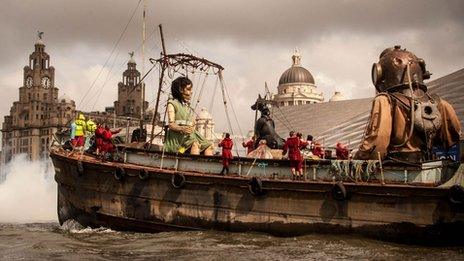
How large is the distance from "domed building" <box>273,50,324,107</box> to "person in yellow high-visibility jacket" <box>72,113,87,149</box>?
98.9m

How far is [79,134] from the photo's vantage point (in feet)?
56.7

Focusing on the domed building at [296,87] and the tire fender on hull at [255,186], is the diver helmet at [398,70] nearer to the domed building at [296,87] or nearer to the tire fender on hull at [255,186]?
the tire fender on hull at [255,186]

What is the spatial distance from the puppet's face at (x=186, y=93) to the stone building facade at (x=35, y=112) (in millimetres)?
107898

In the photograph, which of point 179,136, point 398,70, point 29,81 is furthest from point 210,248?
point 29,81

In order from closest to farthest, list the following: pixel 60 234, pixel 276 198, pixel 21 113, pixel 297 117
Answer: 1. pixel 276 198
2. pixel 60 234
3. pixel 297 117
4. pixel 21 113

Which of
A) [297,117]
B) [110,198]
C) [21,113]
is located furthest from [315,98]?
[110,198]

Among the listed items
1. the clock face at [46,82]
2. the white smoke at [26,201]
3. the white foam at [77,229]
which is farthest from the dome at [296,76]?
the white foam at [77,229]

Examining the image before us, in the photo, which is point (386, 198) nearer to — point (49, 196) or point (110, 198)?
point (110, 198)

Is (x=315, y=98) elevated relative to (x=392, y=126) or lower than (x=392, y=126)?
elevated

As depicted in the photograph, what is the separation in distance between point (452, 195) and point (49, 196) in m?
20.3

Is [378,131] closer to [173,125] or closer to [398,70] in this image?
[398,70]

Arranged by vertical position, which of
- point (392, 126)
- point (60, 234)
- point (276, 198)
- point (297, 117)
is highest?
point (297, 117)

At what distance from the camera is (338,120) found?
127 feet

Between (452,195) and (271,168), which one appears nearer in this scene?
(452,195)
